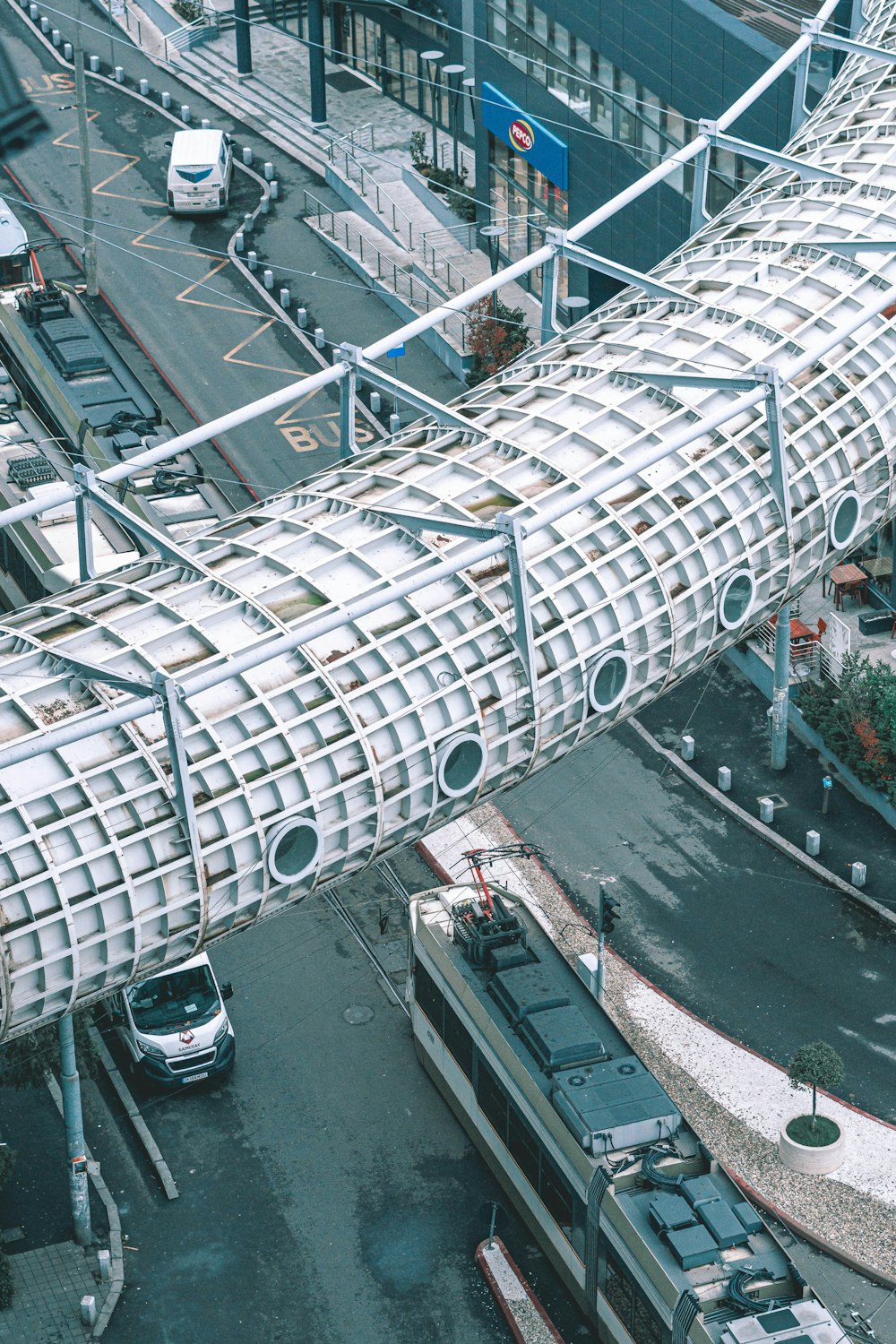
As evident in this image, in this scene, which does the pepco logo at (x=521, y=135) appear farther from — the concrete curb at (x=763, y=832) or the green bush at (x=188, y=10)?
the green bush at (x=188, y=10)

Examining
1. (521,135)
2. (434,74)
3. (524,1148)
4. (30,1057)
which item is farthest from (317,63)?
(524,1148)

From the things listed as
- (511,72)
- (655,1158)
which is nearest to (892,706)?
(655,1158)

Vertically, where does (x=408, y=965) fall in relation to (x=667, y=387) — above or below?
below

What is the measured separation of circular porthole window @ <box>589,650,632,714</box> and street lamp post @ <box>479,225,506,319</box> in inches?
1298

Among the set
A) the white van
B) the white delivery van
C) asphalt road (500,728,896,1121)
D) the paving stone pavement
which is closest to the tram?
the white delivery van

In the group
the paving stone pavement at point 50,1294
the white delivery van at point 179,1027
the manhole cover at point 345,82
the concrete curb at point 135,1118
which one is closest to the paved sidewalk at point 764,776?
the white delivery van at point 179,1027

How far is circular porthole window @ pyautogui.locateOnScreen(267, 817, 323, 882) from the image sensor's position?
38156mm

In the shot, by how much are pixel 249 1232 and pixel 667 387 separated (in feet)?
68.4

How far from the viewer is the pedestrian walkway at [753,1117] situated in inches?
1721

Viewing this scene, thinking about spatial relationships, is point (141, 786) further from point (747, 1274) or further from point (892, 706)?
point (892, 706)

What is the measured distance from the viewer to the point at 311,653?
39625 millimetres

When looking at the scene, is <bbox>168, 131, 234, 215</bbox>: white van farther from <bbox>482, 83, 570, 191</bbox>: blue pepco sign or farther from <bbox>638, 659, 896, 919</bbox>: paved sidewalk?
<bbox>638, 659, 896, 919</bbox>: paved sidewalk

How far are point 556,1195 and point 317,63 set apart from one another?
6268 cm

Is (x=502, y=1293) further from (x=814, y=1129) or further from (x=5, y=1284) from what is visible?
(x=5, y=1284)
